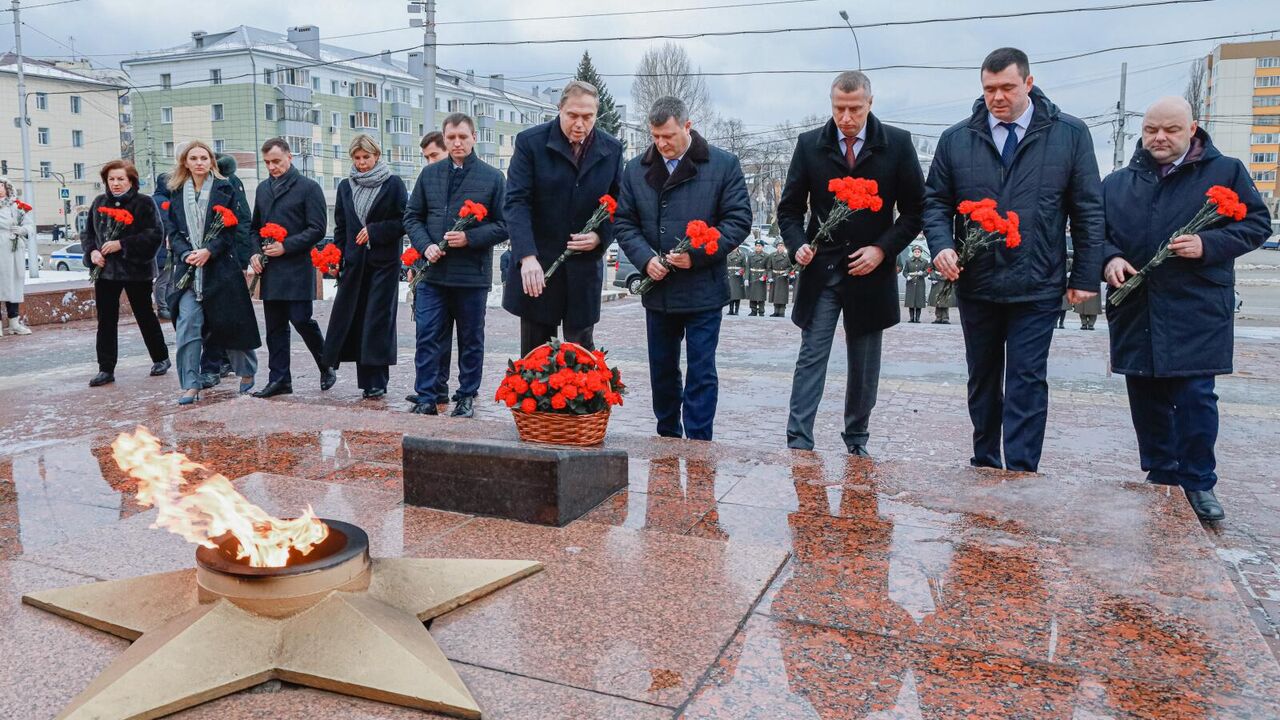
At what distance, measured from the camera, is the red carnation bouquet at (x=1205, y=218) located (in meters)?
4.21

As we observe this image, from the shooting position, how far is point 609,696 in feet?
7.23

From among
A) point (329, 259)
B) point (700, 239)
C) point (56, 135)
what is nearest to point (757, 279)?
point (329, 259)

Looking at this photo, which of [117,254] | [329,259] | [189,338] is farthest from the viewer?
[117,254]

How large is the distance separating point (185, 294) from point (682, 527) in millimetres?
4747

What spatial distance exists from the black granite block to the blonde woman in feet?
29.1

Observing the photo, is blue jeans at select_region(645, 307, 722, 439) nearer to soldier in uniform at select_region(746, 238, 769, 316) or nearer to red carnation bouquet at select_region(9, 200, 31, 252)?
red carnation bouquet at select_region(9, 200, 31, 252)

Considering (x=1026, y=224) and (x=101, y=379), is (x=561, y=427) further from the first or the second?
(x=101, y=379)

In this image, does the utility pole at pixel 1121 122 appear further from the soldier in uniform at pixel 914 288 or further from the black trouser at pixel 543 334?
the black trouser at pixel 543 334

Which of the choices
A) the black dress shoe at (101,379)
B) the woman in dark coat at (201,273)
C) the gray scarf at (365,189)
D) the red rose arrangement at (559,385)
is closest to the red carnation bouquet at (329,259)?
the gray scarf at (365,189)

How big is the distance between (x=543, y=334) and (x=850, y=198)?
6.44ft

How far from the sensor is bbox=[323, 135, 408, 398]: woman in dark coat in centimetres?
679

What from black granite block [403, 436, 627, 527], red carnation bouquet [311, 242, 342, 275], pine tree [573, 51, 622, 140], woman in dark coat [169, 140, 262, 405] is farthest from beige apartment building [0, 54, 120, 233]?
black granite block [403, 436, 627, 527]

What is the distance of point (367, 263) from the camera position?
6824 millimetres

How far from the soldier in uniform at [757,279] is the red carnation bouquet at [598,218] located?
46.5 feet
